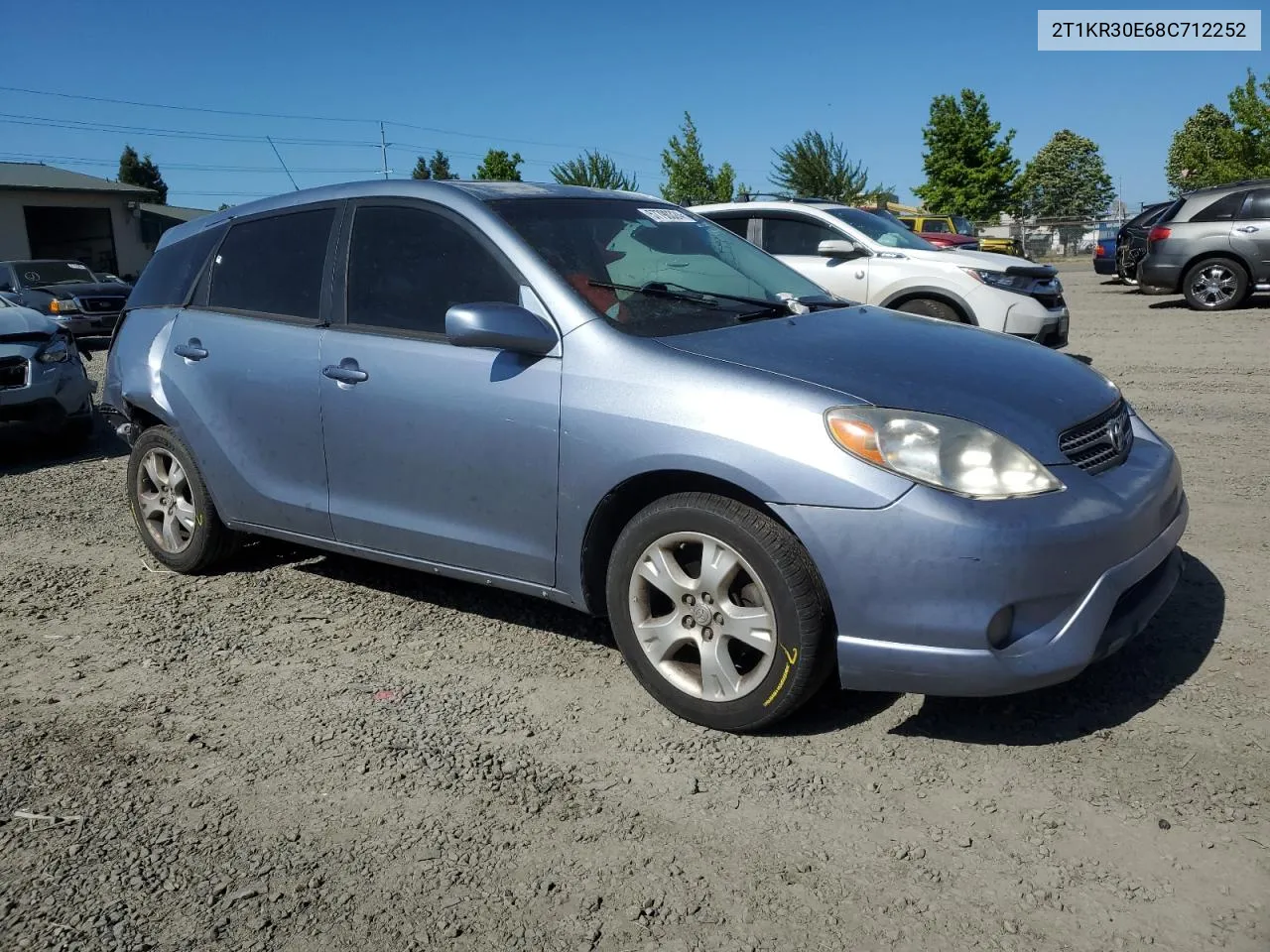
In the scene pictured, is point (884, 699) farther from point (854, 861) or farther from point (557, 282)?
point (557, 282)

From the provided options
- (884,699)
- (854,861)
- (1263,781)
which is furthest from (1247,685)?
(854,861)

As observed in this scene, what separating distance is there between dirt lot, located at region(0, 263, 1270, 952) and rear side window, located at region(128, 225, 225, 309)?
1.49 metres

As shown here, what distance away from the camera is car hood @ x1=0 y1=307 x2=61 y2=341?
843 cm

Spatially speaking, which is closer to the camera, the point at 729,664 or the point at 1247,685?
the point at 729,664

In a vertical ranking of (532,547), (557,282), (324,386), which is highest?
(557,282)

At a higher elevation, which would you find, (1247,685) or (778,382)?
(778,382)

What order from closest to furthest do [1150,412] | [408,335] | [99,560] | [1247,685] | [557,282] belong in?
[1247,685] → [557,282] → [408,335] → [99,560] → [1150,412]

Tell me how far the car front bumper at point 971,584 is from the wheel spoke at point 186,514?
317 centimetres

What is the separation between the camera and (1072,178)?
113 metres

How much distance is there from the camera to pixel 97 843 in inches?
119

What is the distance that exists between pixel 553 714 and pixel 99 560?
322cm

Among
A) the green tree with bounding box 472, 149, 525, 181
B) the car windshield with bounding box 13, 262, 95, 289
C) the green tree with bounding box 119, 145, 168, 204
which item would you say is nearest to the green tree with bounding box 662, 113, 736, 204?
the green tree with bounding box 472, 149, 525, 181

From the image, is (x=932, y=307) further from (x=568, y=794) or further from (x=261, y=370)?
(x=568, y=794)

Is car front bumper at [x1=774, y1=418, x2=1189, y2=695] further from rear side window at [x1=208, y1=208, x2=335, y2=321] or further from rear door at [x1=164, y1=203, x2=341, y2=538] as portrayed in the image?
rear side window at [x1=208, y1=208, x2=335, y2=321]
